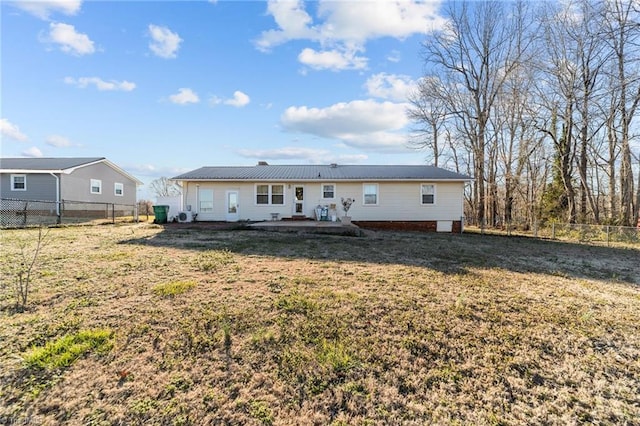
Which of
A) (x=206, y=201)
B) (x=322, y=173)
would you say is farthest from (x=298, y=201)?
(x=206, y=201)

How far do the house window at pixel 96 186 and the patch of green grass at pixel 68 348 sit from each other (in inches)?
914

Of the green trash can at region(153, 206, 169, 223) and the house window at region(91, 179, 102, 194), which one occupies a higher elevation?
the house window at region(91, 179, 102, 194)

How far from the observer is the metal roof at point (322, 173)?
15.1 m

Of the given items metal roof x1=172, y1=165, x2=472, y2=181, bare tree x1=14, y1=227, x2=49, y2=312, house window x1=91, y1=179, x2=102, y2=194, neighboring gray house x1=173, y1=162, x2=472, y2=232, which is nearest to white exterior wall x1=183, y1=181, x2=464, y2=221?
neighboring gray house x1=173, y1=162, x2=472, y2=232

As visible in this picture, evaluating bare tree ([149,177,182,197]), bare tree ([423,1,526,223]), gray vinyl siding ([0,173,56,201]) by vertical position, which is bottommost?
gray vinyl siding ([0,173,56,201])

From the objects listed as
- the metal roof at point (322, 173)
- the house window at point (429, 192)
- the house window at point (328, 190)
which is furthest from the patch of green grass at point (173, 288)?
the house window at point (429, 192)

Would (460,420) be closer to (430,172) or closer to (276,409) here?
(276,409)

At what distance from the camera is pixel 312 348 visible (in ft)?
10.2

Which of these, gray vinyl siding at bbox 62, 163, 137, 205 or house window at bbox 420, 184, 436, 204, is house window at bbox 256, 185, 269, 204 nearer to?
house window at bbox 420, 184, 436, 204

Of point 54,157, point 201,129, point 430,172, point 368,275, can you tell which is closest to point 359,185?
point 430,172

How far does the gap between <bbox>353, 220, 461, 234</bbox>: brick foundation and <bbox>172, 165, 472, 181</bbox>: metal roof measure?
7.28 ft

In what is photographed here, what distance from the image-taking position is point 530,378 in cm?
279

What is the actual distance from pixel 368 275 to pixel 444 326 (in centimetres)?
215

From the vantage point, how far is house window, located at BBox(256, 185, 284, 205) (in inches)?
612
